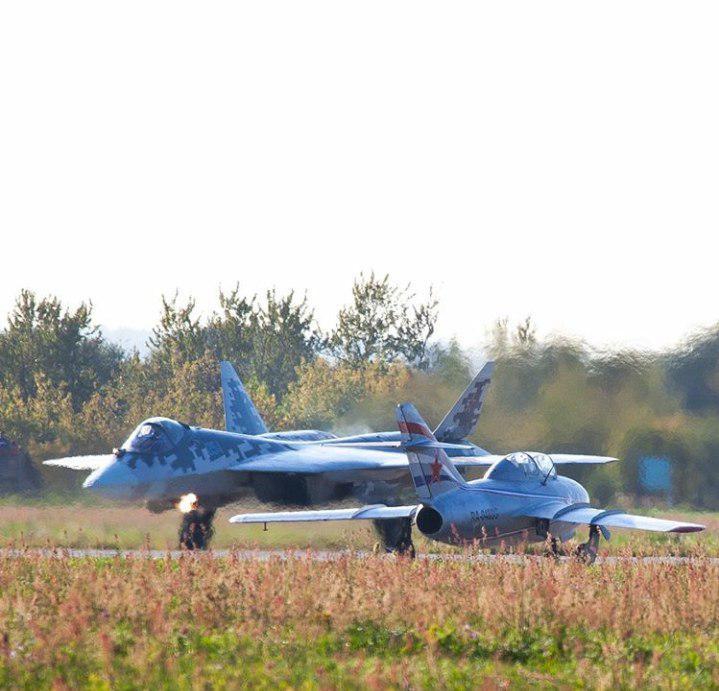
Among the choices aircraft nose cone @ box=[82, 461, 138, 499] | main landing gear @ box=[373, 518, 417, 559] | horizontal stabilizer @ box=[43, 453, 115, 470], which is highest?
horizontal stabilizer @ box=[43, 453, 115, 470]

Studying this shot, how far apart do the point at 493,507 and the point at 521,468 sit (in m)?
1.56

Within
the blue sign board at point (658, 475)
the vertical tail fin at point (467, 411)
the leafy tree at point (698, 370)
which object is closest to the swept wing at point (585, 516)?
the vertical tail fin at point (467, 411)

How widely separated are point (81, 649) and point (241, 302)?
2830 inches

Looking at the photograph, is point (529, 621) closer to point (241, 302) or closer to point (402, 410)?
point (402, 410)

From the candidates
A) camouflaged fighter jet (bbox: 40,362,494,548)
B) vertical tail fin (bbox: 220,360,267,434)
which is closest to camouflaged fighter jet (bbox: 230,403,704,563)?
camouflaged fighter jet (bbox: 40,362,494,548)

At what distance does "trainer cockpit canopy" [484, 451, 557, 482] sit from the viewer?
2634cm

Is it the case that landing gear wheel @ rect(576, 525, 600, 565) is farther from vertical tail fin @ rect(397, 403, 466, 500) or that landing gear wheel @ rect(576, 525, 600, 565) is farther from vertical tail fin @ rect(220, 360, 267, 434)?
vertical tail fin @ rect(220, 360, 267, 434)

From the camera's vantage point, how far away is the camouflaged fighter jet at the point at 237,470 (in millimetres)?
29453

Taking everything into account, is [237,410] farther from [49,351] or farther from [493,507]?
[49,351]

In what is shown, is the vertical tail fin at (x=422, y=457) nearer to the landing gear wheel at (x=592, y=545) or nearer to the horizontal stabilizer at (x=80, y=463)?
the landing gear wheel at (x=592, y=545)

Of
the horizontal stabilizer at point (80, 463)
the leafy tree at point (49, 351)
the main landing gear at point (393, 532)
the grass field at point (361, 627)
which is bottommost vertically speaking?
the grass field at point (361, 627)

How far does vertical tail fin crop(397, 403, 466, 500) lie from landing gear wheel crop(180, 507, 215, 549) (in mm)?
7976

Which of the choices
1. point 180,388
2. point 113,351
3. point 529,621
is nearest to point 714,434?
point 529,621

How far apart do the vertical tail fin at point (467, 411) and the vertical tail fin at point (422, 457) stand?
12716mm
